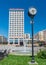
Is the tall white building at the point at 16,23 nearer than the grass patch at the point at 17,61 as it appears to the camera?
No

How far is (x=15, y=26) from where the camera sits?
6043 inches

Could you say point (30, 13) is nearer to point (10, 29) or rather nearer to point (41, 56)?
point (41, 56)

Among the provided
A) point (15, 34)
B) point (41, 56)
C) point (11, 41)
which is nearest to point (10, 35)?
point (15, 34)

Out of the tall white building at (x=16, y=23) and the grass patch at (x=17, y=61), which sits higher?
the tall white building at (x=16, y=23)

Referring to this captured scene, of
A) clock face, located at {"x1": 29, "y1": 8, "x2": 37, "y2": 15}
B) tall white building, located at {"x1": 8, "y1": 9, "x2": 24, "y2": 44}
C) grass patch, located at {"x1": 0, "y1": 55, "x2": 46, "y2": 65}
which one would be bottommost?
grass patch, located at {"x1": 0, "y1": 55, "x2": 46, "y2": 65}

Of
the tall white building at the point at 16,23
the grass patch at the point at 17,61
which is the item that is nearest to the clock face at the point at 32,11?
the grass patch at the point at 17,61

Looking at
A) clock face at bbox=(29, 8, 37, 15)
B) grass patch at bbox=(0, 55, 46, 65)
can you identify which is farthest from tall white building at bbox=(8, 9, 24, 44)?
clock face at bbox=(29, 8, 37, 15)

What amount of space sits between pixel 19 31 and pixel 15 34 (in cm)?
443

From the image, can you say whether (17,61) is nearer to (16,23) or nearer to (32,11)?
(32,11)

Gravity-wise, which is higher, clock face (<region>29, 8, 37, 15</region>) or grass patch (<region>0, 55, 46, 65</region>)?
clock face (<region>29, 8, 37, 15</region>)

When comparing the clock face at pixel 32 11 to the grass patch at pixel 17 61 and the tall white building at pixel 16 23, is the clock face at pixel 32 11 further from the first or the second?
the tall white building at pixel 16 23

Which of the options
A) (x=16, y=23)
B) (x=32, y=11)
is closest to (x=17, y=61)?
(x=32, y=11)

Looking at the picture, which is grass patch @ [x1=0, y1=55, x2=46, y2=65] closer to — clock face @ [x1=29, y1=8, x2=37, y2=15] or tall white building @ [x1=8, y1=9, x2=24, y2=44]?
clock face @ [x1=29, y1=8, x2=37, y2=15]

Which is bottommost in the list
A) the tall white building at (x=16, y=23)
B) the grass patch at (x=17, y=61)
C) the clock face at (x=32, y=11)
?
the grass patch at (x=17, y=61)
